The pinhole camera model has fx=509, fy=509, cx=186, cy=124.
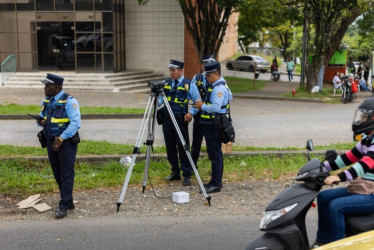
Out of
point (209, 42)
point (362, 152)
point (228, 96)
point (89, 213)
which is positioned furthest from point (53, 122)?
point (209, 42)

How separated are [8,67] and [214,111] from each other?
22.2m

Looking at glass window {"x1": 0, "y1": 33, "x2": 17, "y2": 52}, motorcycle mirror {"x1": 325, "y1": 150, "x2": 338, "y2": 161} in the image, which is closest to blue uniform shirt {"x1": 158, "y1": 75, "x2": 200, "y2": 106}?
motorcycle mirror {"x1": 325, "y1": 150, "x2": 338, "y2": 161}

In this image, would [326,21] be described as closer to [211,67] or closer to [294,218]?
[211,67]

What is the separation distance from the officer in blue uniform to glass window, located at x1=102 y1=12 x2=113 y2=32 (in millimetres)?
20972

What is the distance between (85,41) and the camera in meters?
27.8

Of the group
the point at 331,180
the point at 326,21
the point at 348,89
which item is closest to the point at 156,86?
the point at 331,180

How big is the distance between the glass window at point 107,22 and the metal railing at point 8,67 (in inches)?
204

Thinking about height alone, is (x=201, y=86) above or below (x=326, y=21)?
below

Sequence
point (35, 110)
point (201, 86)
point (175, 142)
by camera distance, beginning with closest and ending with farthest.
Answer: point (201, 86) → point (175, 142) → point (35, 110)

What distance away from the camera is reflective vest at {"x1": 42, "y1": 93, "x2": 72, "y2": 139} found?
21.9 feet

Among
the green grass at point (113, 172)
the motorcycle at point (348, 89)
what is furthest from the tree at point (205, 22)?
the green grass at point (113, 172)

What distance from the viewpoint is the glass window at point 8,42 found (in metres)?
28.3

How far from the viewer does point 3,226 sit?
652cm

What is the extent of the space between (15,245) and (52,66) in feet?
78.8
